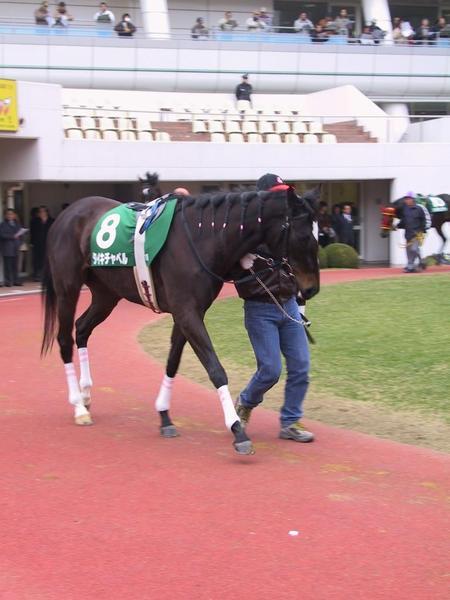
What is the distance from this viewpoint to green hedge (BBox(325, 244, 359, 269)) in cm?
2169

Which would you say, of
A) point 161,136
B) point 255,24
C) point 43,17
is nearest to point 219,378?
point 161,136

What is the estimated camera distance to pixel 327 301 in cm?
1443

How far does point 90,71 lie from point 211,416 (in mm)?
24040

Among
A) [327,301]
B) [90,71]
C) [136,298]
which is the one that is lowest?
[327,301]

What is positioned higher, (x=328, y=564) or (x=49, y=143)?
(x=49, y=143)

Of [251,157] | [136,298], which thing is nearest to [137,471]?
[136,298]

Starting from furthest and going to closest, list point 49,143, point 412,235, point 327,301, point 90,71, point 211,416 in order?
point 90,71 < point 412,235 < point 49,143 < point 327,301 < point 211,416

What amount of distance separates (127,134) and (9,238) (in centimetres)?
459

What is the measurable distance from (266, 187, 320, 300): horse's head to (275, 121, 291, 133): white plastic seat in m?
18.1

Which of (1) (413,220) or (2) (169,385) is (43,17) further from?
(2) (169,385)

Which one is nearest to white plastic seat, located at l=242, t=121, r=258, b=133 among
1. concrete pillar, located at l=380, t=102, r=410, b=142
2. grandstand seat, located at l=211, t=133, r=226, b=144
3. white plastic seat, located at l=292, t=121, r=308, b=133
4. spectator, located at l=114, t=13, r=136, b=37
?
grandstand seat, located at l=211, t=133, r=226, b=144

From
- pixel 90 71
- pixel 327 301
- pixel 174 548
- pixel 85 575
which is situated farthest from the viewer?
pixel 90 71

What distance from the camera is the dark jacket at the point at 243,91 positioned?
2805 cm

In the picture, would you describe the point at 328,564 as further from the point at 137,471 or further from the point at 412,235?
the point at 412,235
